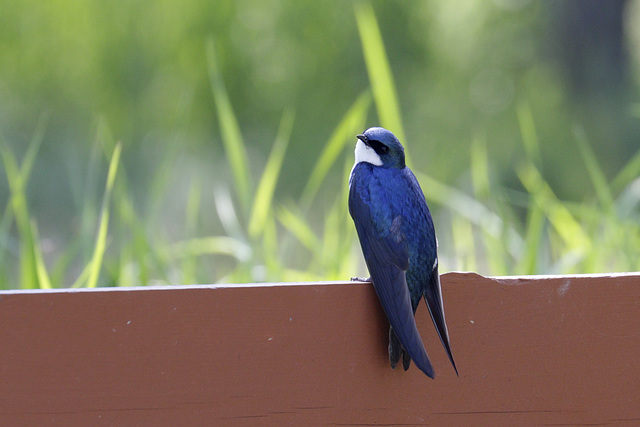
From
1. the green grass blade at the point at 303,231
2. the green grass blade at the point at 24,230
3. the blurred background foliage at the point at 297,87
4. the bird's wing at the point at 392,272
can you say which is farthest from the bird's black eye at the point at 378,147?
the blurred background foliage at the point at 297,87

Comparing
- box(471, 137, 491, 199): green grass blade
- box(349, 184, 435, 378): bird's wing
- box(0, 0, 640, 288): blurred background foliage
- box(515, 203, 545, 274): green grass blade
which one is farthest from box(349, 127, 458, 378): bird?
box(0, 0, 640, 288): blurred background foliage

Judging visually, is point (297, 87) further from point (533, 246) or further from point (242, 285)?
point (242, 285)

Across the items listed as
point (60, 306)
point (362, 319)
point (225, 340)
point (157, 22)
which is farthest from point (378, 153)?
point (157, 22)

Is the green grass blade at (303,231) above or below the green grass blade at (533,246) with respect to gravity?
above

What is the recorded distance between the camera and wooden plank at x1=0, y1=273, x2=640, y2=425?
3.70 feet

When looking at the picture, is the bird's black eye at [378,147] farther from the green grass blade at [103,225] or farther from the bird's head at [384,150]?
the green grass blade at [103,225]

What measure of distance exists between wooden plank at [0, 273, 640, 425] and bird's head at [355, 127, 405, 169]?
0.37m

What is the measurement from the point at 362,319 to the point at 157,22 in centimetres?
531

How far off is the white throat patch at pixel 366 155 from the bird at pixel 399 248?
0.5 inches

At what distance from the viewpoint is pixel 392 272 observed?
1.26 meters

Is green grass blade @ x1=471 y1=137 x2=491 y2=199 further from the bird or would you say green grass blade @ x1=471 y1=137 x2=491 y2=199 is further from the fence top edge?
the fence top edge

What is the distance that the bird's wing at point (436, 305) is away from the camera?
3.88ft

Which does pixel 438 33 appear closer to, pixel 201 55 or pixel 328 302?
pixel 201 55

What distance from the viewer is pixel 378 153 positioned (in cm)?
159
